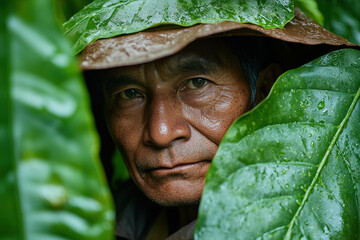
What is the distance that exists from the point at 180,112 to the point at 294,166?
409 mm

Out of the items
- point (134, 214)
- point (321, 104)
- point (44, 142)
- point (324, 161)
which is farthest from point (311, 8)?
point (44, 142)

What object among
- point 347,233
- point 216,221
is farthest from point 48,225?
point 347,233

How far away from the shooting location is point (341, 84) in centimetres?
80

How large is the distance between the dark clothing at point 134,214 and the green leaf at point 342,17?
2.94ft

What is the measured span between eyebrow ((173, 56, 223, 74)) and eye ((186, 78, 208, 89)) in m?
0.03

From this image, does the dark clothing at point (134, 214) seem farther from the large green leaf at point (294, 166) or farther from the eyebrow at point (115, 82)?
the large green leaf at point (294, 166)

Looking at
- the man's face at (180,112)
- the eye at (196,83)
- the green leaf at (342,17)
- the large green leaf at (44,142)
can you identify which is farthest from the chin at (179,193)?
the large green leaf at (44,142)

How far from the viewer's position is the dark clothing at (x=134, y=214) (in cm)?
142

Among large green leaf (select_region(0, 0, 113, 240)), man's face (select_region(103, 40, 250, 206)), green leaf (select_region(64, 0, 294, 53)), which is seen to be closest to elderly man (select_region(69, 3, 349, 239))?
man's face (select_region(103, 40, 250, 206))

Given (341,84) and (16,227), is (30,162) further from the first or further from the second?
(341,84)

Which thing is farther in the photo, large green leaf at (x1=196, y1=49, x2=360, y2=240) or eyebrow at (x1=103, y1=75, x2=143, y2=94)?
eyebrow at (x1=103, y1=75, x2=143, y2=94)

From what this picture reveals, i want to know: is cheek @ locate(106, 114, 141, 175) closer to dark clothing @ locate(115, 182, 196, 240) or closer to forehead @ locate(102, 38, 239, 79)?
forehead @ locate(102, 38, 239, 79)

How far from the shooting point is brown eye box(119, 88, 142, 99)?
1113mm

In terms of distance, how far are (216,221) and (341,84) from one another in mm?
408
